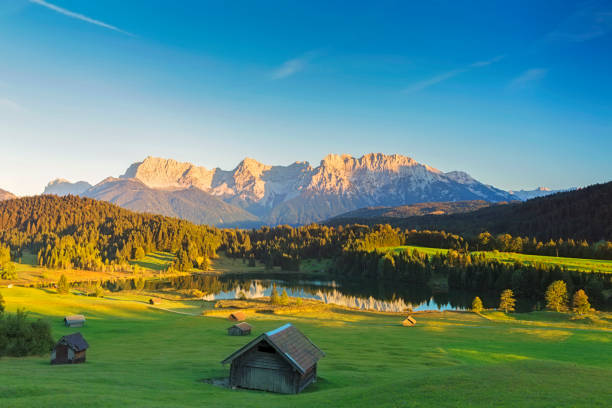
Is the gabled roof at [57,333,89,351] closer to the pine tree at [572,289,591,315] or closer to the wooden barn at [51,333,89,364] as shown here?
the wooden barn at [51,333,89,364]

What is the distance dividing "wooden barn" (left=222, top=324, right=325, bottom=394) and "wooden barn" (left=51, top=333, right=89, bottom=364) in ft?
60.1

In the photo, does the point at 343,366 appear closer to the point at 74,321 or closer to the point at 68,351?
the point at 68,351

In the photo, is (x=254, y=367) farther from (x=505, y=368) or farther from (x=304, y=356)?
(x=505, y=368)

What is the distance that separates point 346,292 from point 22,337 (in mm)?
117864

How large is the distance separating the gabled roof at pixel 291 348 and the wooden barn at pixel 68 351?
1783 centimetres

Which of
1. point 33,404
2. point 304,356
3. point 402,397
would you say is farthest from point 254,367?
point 33,404

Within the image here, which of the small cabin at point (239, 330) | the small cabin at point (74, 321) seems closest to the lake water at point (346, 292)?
the small cabin at point (239, 330)

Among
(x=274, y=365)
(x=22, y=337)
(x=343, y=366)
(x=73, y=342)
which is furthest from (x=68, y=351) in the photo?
(x=343, y=366)

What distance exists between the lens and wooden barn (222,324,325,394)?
3031 cm

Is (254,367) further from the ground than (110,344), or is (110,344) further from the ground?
(254,367)

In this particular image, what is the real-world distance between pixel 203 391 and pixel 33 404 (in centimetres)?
1117

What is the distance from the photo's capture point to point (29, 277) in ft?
535

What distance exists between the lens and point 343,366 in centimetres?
3819

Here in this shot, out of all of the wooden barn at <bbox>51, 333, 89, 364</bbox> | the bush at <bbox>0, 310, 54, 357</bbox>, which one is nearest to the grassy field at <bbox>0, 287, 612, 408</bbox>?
the bush at <bbox>0, 310, 54, 357</bbox>
